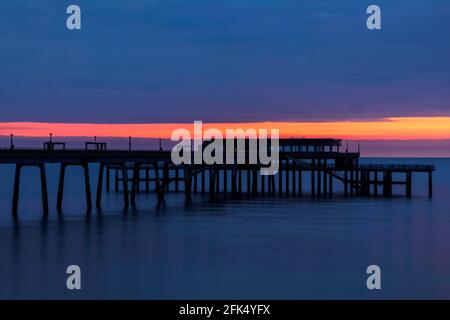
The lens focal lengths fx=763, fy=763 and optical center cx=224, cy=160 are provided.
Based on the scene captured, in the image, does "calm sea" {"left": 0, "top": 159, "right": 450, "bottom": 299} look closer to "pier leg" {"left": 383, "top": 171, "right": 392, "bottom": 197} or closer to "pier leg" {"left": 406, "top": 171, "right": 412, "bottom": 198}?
"pier leg" {"left": 406, "top": 171, "right": 412, "bottom": 198}

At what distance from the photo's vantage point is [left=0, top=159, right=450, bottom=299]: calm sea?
112ft

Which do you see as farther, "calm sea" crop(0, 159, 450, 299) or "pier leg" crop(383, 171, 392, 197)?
"pier leg" crop(383, 171, 392, 197)

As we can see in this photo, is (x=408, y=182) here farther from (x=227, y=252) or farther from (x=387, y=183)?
(x=227, y=252)

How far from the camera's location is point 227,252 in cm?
4384

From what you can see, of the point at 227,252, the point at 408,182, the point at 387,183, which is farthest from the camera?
the point at 408,182

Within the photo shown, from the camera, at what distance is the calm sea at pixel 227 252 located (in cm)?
3403

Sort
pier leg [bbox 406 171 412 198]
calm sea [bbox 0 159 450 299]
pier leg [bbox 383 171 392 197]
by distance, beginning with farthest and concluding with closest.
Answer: pier leg [bbox 383 171 392 197]
pier leg [bbox 406 171 412 198]
calm sea [bbox 0 159 450 299]

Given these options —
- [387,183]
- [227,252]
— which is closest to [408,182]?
[387,183]

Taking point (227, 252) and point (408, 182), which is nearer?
point (227, 252)

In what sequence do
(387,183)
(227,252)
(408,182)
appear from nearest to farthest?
(227,252) < (387,183) < (408,182)

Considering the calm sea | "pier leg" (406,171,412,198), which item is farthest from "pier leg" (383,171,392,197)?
the calm sea

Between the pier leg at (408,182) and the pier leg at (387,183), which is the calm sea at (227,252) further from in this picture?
the pier leg at (387,183)

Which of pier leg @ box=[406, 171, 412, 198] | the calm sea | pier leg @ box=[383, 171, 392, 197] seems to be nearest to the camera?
the calm sea
